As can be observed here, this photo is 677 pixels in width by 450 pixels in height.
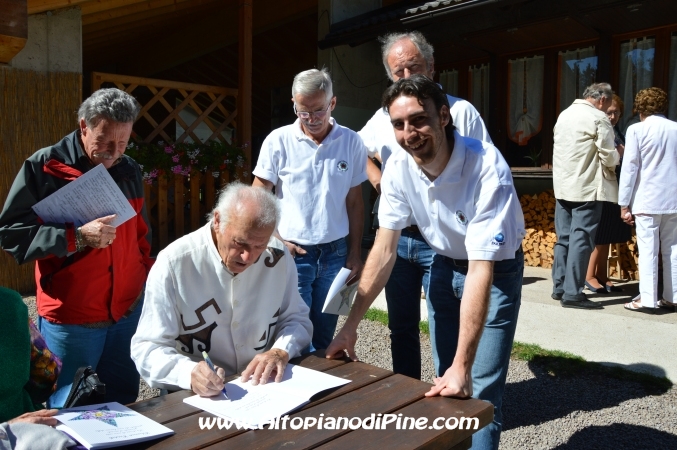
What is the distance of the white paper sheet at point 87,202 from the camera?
2.34m

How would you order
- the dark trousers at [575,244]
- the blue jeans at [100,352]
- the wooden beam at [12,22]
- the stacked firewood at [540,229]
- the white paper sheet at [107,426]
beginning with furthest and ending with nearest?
the stacked firewood at [540,229] → the dark trousers at [575,244] → the wooden beam at [12,22] → the blue jeans at [100,352] → the white paper sheet at [107,426]

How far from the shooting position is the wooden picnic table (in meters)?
1.58

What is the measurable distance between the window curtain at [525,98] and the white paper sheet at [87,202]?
6382mm

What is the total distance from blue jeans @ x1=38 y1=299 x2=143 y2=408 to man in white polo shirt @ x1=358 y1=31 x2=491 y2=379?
1.25 metres

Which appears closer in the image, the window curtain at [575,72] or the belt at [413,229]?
the belt at [413,229]

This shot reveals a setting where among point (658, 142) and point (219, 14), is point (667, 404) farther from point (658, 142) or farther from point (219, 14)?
point (219, 14)

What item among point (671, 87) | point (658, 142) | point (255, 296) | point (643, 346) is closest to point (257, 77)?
point (671, 87)

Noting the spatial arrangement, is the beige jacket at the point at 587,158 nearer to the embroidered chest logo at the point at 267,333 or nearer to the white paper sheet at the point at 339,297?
the white paper sheet at the point at 339,297

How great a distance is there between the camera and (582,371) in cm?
404

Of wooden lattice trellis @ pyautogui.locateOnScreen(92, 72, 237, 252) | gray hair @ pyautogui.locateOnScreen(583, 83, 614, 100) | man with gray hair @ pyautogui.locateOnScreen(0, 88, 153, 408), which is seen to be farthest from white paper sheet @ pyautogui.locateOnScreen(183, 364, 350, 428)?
wooden lattice trellis @ pyautogui.locateOnScreen(92, 72, 237, 252)

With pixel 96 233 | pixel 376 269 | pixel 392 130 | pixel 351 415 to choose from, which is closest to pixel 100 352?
pixel 96 233

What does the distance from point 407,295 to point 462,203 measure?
2.90 ft

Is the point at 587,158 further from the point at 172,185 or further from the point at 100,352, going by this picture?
the point at 172,185

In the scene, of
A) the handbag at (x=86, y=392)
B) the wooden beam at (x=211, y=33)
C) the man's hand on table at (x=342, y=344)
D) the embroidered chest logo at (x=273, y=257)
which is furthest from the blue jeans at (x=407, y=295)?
the wooden beam at (x=211, y=33)
